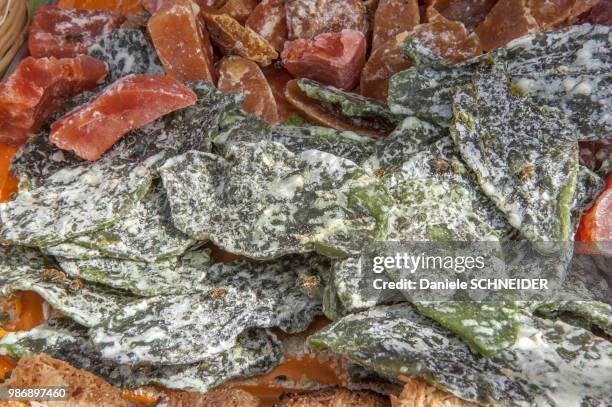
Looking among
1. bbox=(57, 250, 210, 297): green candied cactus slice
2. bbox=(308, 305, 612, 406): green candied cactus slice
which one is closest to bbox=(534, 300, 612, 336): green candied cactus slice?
bbox=(308, 305, 612, 406): green candied cactus slice

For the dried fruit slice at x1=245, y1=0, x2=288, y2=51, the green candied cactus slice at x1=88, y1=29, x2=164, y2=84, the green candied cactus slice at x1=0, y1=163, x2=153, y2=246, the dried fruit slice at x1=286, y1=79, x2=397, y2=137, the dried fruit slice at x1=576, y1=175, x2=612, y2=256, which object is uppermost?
the dried fruit slice at x1=245, y1=0, x2=288, y2=51

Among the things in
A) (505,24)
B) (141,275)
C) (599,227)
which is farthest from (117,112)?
(599,227)

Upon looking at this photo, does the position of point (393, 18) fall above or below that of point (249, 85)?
above

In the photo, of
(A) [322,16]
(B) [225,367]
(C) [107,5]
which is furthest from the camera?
(C) [107,5]

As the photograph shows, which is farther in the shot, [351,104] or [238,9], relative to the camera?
[238,9]

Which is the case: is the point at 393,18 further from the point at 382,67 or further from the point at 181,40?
the point at 181,40

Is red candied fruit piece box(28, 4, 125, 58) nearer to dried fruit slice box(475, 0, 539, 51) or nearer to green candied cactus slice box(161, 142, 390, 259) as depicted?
green candied cactus slice box(161, 142, 390, 259)
